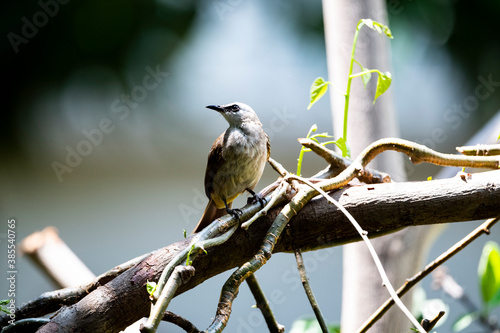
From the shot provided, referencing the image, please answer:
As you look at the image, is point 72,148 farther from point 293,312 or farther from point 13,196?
point 293,312

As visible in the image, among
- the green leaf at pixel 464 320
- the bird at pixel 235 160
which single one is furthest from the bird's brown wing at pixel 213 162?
the green leaf at pixel 464 320

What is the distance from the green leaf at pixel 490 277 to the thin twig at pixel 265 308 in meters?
1.29

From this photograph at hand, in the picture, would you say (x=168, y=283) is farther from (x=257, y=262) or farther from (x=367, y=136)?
(x=367, y=136)

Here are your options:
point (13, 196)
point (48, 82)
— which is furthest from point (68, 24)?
point (13, 196)

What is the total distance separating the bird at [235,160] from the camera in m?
1.13

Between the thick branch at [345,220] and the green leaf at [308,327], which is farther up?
the thick branch at [345,220]

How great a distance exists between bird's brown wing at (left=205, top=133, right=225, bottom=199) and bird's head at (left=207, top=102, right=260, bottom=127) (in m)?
0.06

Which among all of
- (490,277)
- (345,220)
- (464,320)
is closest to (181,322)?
(345,220)

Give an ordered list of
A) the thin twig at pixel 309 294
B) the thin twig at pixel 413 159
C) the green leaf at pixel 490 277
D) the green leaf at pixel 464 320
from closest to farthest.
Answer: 1. the thin twig at pixel 309 294
2. the thin twig at pixel 413 159
3. the green leaf at pixel 490 277
4. the green leaf at pixel 464 320

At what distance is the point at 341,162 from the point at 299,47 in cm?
157

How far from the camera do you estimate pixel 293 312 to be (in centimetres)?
235

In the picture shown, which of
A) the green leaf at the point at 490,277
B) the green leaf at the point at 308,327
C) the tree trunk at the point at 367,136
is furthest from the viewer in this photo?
the green leaf at the point at 490,277

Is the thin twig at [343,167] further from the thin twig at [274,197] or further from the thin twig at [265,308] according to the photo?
the thin twig at [265,308]

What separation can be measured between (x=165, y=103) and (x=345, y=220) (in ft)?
6.16
